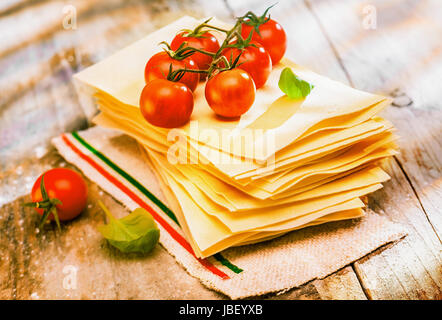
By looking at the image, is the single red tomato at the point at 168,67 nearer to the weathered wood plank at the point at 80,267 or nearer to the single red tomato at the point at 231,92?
the single red tomato at the point at 231,92

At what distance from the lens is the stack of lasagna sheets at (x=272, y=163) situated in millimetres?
1176

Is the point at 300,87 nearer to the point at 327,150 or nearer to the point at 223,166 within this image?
the point at 327,150

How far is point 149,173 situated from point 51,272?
16.5 inches

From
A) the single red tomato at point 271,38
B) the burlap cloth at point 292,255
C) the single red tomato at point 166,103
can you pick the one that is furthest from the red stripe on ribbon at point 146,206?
the single red tomato at point 271,38

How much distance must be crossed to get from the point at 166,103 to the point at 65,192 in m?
0.35

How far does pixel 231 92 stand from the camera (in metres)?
1.24

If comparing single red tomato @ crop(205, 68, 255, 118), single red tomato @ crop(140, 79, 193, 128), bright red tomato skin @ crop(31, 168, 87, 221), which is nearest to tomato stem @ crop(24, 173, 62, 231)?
bright red tomato skin @ crop(31, 168, 87, 221)

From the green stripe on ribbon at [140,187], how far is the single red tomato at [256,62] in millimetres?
406

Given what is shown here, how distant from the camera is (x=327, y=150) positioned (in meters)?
1.23

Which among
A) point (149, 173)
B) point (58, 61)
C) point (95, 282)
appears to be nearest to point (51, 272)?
point (95, 282)

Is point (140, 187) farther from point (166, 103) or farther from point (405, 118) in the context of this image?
point (405, 118)

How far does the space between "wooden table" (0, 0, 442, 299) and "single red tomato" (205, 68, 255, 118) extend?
377mm

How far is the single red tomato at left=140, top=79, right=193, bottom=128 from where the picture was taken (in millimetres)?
1258

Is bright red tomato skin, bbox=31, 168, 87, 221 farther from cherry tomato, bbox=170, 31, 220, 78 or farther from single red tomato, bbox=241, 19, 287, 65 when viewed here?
single red tomato, bbox=241, 19, 287, 65
